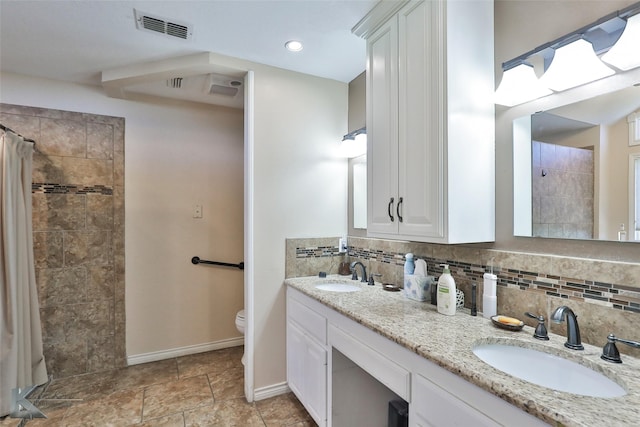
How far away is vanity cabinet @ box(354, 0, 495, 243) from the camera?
1.34 metres

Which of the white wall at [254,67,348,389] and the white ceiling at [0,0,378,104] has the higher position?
the white ceiling at [0,0,378,104]

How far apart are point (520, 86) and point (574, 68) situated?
19cm

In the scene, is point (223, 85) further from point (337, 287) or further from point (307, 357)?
point (307, 357)

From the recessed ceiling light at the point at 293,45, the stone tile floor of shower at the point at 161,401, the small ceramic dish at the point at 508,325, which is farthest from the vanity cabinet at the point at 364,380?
the recessed ceiling light at the point at 293,45

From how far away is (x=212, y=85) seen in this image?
250cm

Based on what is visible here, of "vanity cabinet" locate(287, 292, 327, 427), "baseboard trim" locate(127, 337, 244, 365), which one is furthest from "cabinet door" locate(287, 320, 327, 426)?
"baseboard trim" locate(127, 337, 244, 365)

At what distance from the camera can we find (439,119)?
1.36 metres

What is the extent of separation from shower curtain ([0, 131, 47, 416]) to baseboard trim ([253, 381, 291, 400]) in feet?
4.93

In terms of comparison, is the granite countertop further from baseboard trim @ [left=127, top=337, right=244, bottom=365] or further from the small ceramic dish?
baseboard trim @ [left=127, top=337, right=244, bottom=365]

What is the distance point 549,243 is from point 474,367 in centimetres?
67

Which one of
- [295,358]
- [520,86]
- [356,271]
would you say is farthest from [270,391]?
[520,86]

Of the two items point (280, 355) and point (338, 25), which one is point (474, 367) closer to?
point (280, 355)

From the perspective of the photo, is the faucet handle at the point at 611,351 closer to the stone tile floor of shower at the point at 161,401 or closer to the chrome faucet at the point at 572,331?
the chrome faucet at the point at 572,331

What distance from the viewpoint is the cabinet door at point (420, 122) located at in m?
1.36
